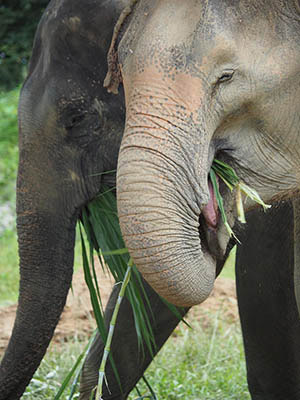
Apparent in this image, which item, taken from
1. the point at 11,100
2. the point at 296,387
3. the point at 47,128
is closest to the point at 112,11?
the point at 47,128

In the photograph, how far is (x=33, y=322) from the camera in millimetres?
3395

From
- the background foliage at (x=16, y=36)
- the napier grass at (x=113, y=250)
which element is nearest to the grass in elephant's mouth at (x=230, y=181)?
the napier grass at (x=113, y=250)

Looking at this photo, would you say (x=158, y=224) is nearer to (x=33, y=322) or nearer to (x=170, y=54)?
(x=170, y=54)

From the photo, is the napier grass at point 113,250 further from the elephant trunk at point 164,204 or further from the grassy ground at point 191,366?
the grassy ground at point 191,366

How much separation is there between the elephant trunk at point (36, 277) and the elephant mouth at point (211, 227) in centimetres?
114

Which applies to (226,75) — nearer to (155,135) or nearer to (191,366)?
(155,135)

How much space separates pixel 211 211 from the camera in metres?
2.40

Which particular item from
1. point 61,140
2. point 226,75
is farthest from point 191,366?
point 226,75

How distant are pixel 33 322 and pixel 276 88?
1383 millimetres

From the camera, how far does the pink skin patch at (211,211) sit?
2396mm

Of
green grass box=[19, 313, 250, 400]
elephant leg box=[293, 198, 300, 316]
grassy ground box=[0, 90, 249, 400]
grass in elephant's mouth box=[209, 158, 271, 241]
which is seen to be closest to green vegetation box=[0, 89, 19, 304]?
grassy ground box=[0, 90, 249, 400]

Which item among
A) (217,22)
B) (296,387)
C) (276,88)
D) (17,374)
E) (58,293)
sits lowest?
(296,387)

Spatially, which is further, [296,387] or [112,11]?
[296,387]

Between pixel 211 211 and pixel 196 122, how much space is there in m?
0.24
